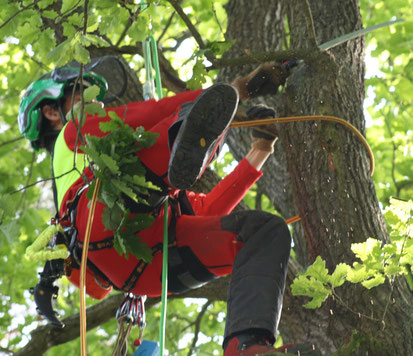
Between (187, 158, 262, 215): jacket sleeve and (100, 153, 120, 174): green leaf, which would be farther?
(187, 158, 262, 215): jacket sleeve

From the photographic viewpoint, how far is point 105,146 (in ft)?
7.48

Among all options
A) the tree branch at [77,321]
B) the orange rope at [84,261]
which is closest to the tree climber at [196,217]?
the orange rope at [84,261]

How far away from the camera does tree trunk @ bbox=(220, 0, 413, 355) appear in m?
2.46

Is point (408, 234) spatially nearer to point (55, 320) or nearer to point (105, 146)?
point (105, 146)

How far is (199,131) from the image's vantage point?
2301mm

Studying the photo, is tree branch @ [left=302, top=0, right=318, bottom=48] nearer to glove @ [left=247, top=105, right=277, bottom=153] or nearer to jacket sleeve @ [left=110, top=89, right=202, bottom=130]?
glove @ [left=247, top=105, right=277, bottom=153]

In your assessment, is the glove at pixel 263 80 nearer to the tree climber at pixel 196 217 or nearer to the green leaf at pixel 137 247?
the tree climber at pixel 196 217

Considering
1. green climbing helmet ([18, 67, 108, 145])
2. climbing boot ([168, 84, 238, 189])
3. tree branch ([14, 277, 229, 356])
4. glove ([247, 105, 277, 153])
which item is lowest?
tree branch ([14, 277, 229, 356])

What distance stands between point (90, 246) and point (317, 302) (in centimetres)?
91

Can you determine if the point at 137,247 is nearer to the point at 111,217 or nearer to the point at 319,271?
the point at 111,217

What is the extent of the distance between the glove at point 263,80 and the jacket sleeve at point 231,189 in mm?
366

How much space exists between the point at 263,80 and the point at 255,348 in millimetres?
1235

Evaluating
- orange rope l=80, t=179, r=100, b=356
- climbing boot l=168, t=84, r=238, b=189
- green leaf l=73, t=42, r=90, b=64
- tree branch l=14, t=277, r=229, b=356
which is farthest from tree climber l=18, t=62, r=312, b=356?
tree branch l=14, t=277, r=229, b=356

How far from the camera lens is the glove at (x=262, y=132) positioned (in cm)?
294
